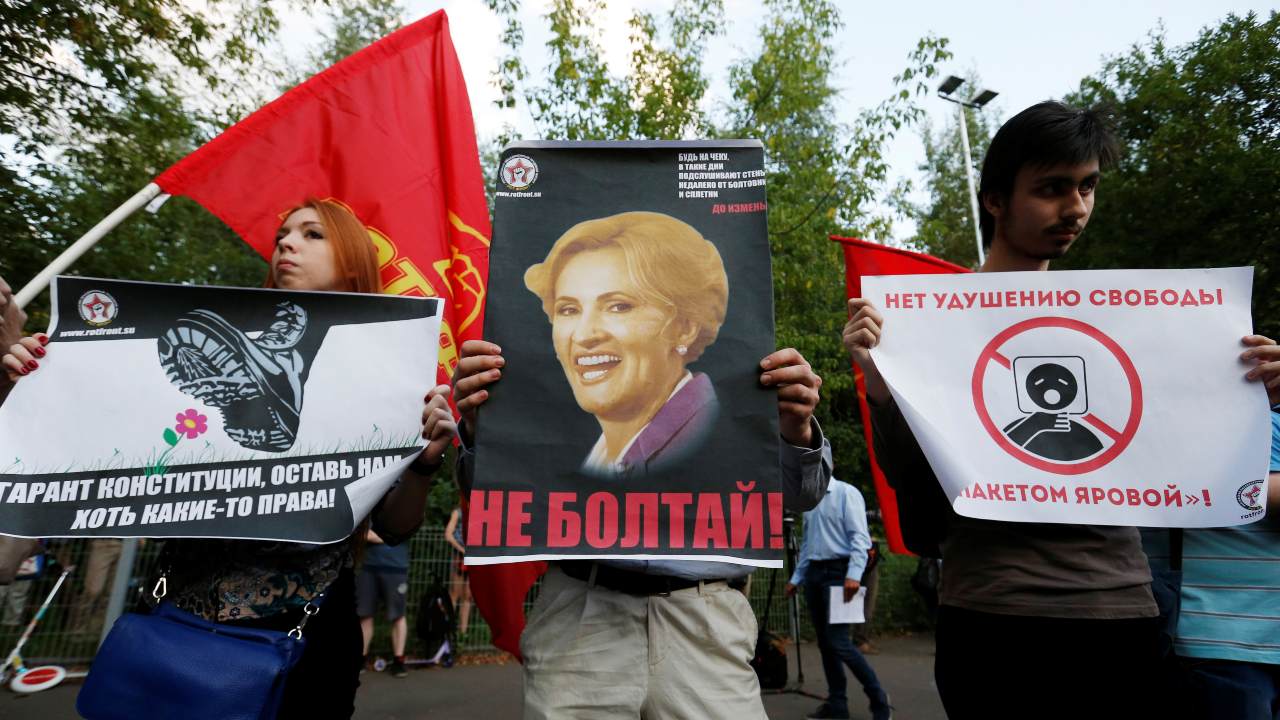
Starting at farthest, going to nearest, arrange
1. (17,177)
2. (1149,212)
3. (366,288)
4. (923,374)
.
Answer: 1. (1149,212)
2. (17,177)
3. (366,288)
4. (923,374)

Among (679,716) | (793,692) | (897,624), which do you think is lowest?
(897,624)

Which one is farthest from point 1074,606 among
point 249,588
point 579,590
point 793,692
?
point 793,692

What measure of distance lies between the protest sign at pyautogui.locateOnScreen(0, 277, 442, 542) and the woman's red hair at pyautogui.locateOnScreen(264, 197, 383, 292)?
0.82ft

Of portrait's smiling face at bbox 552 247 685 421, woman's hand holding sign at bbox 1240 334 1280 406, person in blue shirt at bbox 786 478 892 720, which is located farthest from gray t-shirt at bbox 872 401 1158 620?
person in blue shirt at bbox 786 478 892 720

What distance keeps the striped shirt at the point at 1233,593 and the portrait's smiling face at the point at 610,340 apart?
1.50 m

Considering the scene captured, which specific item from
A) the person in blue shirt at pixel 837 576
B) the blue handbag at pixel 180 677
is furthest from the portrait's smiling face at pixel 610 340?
the person in blue shirt at pixel 837 576

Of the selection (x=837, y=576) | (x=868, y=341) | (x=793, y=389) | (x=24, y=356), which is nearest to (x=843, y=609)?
(x=837, y=576)

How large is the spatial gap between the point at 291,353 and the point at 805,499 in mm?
1385

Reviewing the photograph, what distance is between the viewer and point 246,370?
2010 millimetres

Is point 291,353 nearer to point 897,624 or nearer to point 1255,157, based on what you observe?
point 897,624

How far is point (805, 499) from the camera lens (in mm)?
1918

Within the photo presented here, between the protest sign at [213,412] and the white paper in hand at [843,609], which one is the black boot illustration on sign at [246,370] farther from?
the white paper in hand at [843,609]

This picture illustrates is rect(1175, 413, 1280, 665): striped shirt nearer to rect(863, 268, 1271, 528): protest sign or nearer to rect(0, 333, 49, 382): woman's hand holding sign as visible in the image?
rect(863, 268, 1271, 528): protest sign

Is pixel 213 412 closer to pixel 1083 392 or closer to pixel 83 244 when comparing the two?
pixel 83 244
